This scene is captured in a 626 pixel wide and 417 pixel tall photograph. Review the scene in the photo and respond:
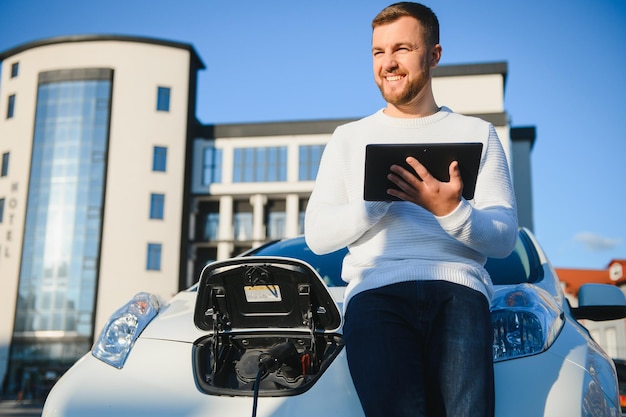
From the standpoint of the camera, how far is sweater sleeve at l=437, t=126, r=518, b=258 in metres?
Answer: 1.78

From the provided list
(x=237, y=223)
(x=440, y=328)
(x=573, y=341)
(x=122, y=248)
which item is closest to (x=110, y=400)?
(x=440, y=328)

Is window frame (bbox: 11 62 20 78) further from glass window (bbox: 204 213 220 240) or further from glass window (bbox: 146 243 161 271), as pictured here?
glass window (bbox: 204 213 220 240)

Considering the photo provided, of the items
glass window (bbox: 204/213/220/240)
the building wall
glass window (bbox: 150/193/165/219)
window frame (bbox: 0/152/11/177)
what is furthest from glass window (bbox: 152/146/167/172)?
window frame (bbox: 0/152/11/177)

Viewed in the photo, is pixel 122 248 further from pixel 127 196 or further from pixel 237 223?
pixel 237 223

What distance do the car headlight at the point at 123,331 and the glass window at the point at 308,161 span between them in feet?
140

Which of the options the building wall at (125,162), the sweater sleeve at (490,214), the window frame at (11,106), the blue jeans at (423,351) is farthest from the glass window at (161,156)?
the blue jeans at (423,351)

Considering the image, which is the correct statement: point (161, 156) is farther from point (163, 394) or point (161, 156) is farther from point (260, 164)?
point (163, 394)

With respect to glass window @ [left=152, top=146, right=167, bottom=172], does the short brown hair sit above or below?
below

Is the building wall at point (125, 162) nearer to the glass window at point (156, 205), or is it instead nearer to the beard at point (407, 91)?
the glass window at point (156, 205)

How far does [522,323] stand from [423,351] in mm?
715

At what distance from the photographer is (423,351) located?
1.85 m

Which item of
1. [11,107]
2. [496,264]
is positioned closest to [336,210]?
[496,264]

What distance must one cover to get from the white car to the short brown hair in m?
0.85

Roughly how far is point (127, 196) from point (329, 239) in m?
43.4
